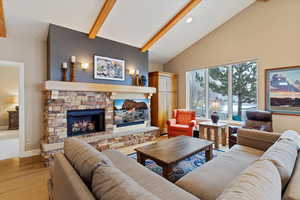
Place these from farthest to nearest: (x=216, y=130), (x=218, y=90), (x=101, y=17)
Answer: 1. (x=218, y=90)
2. (x=216, y=130)
3. (x=101, y=17)

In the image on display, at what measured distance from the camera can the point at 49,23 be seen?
3.08 m

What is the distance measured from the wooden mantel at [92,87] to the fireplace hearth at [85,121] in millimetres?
525

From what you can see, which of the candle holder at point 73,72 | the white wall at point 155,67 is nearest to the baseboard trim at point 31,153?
the candle holder at point 73,72

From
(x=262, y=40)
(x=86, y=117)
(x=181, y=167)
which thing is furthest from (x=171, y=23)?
(x=181, y=167)

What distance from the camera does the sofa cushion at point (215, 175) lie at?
1.35 metres

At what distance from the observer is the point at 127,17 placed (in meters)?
3.45

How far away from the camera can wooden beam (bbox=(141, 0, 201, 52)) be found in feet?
11.2

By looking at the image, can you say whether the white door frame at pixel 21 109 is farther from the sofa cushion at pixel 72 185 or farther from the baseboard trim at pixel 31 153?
the sofa cushion at pixel 72 185

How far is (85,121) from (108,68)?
4.79 feet

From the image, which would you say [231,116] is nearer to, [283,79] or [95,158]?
[283,79]

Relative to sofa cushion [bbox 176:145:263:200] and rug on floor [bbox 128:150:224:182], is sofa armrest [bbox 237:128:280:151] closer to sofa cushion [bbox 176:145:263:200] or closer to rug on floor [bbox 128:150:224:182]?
sofa cushion [bbox 176:145:263:200]

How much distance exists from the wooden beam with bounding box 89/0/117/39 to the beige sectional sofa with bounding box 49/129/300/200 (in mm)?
2620

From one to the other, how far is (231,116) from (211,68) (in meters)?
1.60

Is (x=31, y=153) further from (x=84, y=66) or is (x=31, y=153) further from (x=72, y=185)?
(x=72, y=185)
